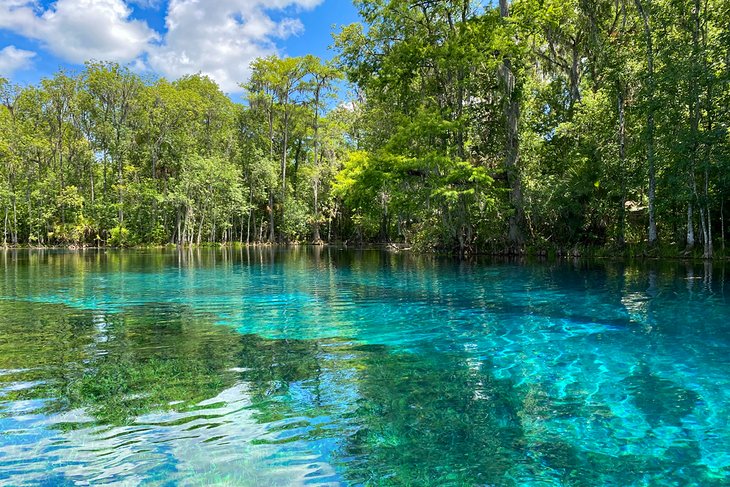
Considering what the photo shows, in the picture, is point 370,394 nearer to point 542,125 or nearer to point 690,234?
point 690,234

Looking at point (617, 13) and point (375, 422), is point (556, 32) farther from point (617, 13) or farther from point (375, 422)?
point (375, 422)

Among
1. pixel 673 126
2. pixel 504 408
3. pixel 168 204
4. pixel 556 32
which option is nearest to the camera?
pixel 504 408

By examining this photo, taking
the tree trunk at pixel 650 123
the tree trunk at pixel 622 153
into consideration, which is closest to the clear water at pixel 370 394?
the tree trunk at pixel 650 123

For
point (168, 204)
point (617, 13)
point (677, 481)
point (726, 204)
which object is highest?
point (617, 13)

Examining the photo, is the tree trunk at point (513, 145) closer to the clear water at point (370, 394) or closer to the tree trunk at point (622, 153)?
the tree trunk at point (622, 153)

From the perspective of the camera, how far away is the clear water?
403cm

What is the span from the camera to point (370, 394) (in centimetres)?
578

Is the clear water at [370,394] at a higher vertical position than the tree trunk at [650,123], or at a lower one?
lower

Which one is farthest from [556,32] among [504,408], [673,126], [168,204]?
[168,204]

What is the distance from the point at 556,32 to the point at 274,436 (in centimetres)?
3532

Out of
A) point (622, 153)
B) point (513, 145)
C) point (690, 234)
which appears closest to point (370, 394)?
point (690, 234)

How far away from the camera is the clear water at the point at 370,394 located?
13.2 feet

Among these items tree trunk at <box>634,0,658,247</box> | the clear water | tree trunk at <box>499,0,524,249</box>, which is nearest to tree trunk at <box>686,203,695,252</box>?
tree trunk at <box>634,0,658,247</box>

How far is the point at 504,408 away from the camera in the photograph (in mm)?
5324
